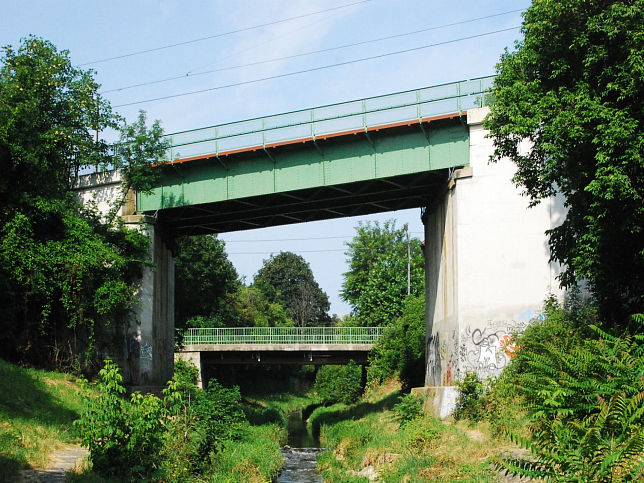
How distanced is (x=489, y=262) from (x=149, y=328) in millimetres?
16612

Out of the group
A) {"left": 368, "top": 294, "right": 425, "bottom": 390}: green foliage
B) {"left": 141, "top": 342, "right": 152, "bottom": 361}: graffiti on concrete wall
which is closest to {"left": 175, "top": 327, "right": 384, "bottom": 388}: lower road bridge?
{"left": 368, "top": 294, "right": 425, "bottom": 390}: green foliage

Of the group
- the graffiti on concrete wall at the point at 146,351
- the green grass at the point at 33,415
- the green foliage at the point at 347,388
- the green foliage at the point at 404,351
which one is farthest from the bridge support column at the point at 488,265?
the green foliage at the point at 347,388

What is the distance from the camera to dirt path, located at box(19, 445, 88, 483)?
1362 cm

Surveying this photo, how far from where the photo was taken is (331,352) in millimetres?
50188

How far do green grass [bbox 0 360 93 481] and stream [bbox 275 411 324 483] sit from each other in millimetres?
8923

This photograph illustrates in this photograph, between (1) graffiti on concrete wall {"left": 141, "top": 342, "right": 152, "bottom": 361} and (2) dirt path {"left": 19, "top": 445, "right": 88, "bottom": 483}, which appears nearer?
(2) dirt path {"left": 19, "top": 445, "right": 88, "bottom": 483}

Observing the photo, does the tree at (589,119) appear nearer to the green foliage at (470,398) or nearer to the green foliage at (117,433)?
the green foliage at (470,398)

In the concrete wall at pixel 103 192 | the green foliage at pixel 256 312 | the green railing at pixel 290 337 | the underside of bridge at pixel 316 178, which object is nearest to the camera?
the underside of bridge at pixel 316 178

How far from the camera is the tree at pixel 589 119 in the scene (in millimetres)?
15914

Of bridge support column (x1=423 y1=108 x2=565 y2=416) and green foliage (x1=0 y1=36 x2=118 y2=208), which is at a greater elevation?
green foliage (x1=0 y1=36 x2=118 y2=208)

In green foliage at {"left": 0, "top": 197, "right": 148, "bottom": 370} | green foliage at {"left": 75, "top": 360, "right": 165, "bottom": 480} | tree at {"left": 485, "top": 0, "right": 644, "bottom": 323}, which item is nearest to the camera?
green foliage at {"left": 75, "top": 360, "right": 165, "bottom": 480}

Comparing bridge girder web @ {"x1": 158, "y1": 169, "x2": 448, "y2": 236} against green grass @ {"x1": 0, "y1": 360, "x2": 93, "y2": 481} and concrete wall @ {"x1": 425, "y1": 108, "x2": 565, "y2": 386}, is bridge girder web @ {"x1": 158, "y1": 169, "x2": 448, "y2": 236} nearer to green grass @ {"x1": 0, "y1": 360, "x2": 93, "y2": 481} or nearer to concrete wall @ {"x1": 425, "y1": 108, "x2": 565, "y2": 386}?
concrete wall @ {"x1": 425, "y1": 108, "x2": 565, "y2": 386}

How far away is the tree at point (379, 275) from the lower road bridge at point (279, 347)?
12.3 m

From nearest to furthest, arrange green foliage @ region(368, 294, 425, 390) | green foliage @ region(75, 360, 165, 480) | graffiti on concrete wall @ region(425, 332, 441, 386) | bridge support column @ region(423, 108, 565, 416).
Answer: green foliage @ region(75, 360, 165, 480)
bridge support column @ region(423, 108, 565, 416)
graffiti on concrete wall @ region(425, 332, 441, 386)
green foliage @ region(368, 294, 425, 390)
